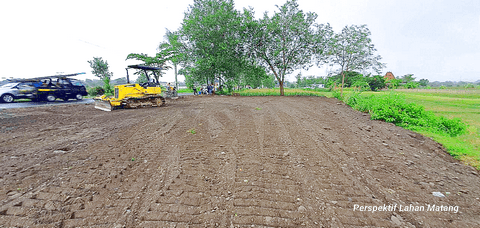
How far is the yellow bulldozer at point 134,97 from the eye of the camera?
30.8 feet

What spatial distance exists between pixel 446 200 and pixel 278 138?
9.51 feet

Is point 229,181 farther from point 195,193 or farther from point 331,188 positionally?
point 331,188

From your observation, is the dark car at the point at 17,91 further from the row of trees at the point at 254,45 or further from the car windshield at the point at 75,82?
the row of trees at the point at 254,45

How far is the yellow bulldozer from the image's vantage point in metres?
9.38

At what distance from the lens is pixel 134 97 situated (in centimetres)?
971

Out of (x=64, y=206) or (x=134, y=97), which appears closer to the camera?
(x=64, y=206)

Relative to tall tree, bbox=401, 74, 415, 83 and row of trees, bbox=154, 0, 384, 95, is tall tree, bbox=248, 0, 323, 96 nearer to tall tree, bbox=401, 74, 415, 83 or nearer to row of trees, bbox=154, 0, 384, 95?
row of trees, bbox=154, 0, 384, 95

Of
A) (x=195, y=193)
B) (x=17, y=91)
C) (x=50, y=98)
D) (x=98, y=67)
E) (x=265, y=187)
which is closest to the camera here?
(x=195, y=193)

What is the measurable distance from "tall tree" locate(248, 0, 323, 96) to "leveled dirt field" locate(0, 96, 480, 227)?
1728 centimetres

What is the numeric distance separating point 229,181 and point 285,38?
830 inches

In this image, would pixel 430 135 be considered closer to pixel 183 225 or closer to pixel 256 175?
pixel 256 175

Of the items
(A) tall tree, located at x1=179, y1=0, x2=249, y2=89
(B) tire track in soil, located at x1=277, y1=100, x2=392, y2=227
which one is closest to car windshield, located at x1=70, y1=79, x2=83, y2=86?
(A) tall tree, located at x1=179, y1=0, x2=249, y2=89

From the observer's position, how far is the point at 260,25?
19.8m

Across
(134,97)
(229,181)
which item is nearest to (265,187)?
(229,181)
